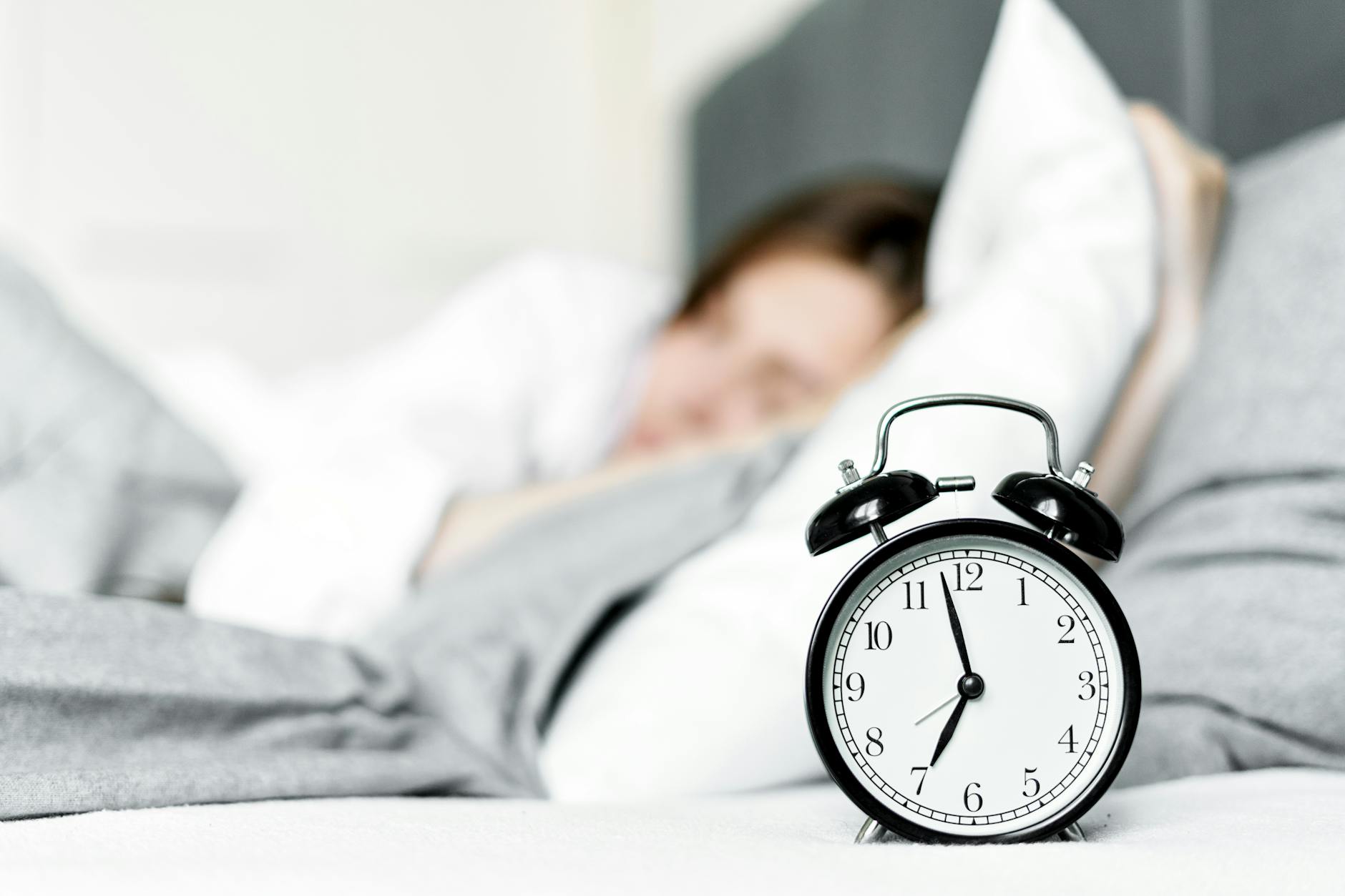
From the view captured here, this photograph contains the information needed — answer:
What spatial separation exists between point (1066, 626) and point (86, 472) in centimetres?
98

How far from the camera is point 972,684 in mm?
552

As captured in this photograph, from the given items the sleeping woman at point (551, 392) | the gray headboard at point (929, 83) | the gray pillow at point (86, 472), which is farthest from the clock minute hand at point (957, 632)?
the gray pillow at point (86, 472)

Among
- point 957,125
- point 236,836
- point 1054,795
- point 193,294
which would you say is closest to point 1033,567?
point 1054,795

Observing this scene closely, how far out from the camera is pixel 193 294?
10.3 feet

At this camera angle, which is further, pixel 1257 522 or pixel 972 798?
pixel 1257 522

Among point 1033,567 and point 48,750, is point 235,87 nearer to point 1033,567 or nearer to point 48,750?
point 48,750

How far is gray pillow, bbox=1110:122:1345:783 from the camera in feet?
2.27

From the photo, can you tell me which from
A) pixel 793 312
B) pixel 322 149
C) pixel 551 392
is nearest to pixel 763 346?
pixel 793 312

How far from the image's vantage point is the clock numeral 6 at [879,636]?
1.83 ft

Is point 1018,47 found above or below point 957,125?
above

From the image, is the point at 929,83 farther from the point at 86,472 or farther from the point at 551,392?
the point at 86,472

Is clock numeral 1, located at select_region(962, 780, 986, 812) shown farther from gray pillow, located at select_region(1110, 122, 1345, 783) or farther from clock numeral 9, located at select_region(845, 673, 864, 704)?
gray pillow, located at select_region(1110, 122, 1345, 783)

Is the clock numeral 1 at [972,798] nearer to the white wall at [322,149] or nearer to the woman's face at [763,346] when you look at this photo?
the woman's face at [763,346]

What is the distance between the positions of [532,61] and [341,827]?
126 inches
